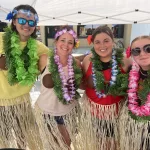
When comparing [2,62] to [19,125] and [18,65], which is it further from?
[19,125]

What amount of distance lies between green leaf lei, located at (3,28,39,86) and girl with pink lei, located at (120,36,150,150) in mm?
639

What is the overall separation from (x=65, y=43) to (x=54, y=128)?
61cm

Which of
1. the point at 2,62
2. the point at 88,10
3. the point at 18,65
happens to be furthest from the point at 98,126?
the point at 88,10

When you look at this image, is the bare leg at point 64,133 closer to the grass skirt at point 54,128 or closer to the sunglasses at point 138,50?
the grass skirt at point 54,128

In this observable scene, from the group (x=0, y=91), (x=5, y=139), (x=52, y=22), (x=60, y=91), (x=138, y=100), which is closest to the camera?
(x=138, y=100)

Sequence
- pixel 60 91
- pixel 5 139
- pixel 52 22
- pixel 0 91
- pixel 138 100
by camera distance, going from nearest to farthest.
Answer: pixel 138 100 < pixel 60 91 < pixel 0 91 < pixel 5 139 < pixel 52 22

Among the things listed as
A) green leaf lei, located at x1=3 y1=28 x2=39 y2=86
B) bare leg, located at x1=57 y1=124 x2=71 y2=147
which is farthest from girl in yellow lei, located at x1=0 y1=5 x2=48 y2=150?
bare leg, located at x1=57 y1=124 x2=71 y2=147

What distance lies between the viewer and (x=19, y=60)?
1374mm

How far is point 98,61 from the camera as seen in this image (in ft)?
4.32

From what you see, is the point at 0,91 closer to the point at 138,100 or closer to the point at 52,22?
the point at 138,100

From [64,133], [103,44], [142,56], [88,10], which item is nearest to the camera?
[142,56]

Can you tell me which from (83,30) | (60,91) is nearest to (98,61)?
(60,91)

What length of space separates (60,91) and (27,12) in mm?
574

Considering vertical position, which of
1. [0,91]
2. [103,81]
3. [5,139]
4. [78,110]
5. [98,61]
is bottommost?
[5,139]
